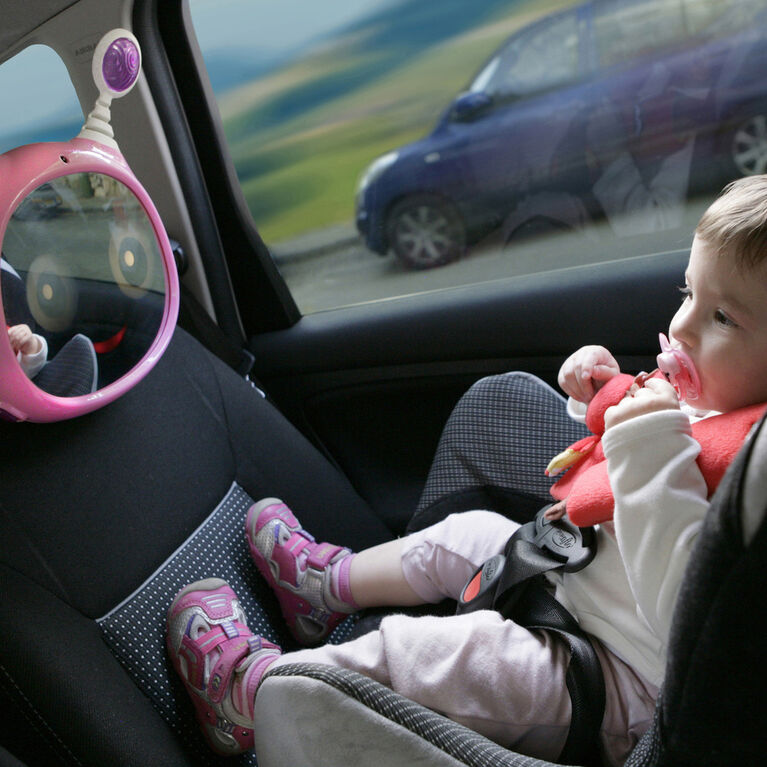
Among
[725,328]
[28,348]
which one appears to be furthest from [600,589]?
[28,348]

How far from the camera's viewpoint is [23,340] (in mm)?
1134

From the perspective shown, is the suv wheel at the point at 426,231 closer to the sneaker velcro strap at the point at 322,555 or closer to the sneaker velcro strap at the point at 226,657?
the sneaker velcro strap at the point at 322,555

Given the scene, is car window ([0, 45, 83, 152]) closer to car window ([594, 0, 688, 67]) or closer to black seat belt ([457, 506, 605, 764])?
black seat belt ([457, 506, 605, 764])

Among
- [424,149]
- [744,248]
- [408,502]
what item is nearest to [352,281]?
[424,149]

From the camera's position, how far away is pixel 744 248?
912 millimetres

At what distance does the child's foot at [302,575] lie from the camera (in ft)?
4.56

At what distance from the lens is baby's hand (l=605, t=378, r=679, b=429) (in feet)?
3.05

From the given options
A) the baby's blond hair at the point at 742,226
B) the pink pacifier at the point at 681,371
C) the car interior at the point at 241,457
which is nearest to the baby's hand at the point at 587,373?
the pink pacifier at the point at 681,371

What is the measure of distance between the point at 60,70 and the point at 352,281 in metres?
0.93

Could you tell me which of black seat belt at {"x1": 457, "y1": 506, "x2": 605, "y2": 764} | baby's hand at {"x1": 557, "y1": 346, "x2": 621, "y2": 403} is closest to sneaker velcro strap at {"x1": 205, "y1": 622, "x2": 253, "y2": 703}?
black seat belt at {"x1": 457, "y1": 506, "x2": 605, "y2": 764}

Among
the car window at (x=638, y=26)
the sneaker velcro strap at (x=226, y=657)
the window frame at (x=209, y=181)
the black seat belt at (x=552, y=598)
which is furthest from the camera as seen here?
the car window at (x=638, y=26)

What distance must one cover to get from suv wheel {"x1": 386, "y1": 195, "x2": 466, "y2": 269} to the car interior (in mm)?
63

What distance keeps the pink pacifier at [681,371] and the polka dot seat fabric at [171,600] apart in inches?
28.4

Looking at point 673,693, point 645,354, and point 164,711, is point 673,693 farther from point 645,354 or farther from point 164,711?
point 645,354
